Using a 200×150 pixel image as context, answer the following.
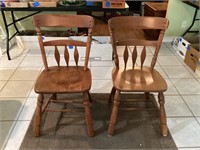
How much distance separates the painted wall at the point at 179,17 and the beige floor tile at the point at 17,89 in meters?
2.38

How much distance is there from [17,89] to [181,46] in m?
2.26

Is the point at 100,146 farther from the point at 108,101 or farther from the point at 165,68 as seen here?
the point at 165,68

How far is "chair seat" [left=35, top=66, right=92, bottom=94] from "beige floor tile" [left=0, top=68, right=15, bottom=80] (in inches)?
39.0

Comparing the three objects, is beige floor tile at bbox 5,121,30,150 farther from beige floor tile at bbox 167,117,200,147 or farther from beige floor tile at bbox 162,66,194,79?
beige floor tile at bbox 162,66,194,79

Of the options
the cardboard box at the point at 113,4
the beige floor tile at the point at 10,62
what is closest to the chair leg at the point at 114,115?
the cardboard box at the point at 113,4

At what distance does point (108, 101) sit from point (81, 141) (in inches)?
20.8

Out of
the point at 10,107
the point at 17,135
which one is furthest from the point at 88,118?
the point at 10,107

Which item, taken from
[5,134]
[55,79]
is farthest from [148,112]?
[5,134]

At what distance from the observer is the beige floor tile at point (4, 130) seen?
152 centimetres

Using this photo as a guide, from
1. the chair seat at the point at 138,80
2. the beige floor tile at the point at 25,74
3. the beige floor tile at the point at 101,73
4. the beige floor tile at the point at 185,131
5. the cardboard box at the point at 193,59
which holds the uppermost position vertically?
the chair seat at the point at 138,80

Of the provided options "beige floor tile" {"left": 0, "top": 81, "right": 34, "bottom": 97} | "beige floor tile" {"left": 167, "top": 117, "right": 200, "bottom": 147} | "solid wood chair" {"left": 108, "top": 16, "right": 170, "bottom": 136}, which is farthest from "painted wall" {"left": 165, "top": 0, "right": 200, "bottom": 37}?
"beige floor tile" {"left": 0, "top": 81, "right": 34, "bottom": 97}

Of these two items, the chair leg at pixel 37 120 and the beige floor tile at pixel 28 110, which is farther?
the beige floor tile at pixel 28 110

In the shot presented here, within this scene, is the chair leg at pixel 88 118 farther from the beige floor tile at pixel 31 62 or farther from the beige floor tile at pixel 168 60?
the beige floor tile at pixel 168 60

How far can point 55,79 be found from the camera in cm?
147
